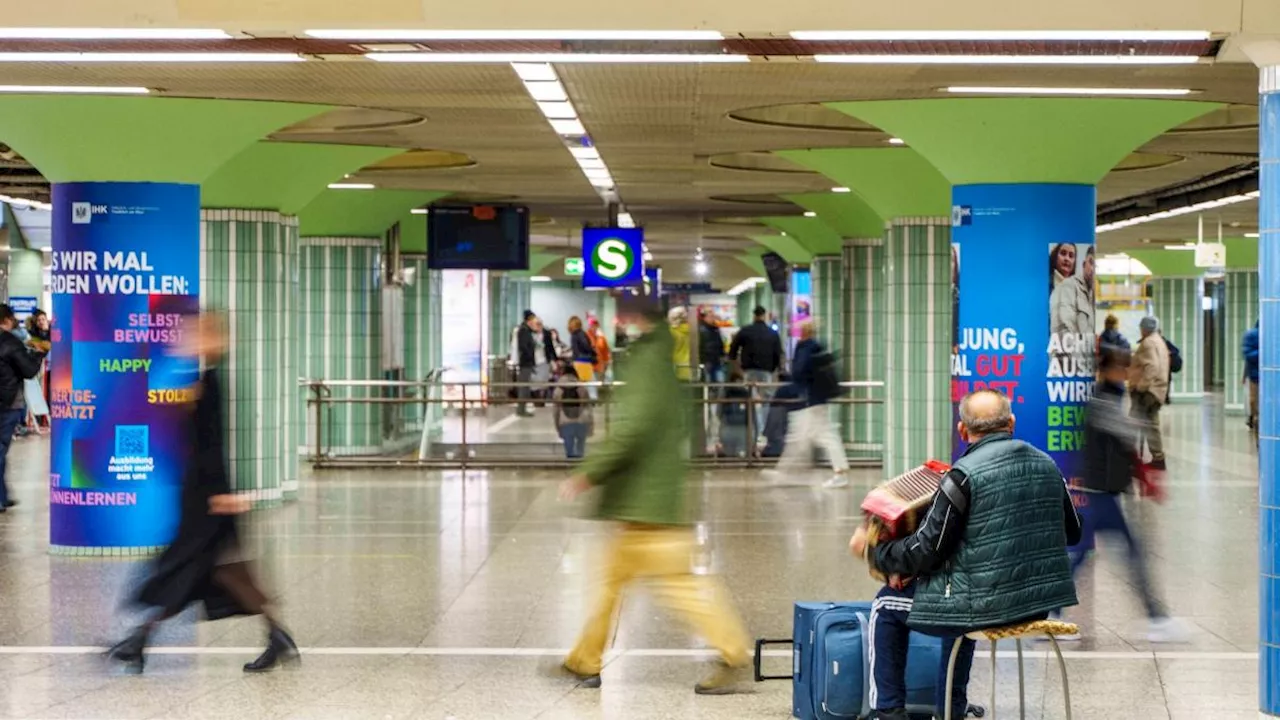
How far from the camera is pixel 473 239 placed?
23203 millimetres

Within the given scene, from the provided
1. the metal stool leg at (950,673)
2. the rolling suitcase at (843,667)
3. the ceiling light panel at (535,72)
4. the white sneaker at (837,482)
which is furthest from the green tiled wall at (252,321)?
the metal stool leg at (950,673)

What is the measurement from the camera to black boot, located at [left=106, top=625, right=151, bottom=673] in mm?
8227

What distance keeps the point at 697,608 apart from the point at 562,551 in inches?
210

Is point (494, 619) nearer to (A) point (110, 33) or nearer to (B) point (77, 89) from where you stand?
(A) point (110, 33)

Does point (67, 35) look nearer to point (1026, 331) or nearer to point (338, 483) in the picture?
point (1026, 331)

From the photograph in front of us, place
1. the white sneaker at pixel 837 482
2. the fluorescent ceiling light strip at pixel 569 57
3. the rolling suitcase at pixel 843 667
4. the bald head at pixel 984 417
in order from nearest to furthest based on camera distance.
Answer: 1. the bald head at pixel 984 417
2. the rolling suitcase at pixel 843 667
3. the fluorescent ceiling light strip at pixel 569 57
4. the white sneaker at pixel 837 482

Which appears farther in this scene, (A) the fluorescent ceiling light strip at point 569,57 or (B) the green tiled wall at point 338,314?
(B) the green tiled wall at point 338,314

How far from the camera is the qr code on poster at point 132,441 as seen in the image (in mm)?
12289

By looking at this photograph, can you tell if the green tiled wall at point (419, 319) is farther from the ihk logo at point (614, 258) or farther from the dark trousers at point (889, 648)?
the dark trousers at point (889, 648)

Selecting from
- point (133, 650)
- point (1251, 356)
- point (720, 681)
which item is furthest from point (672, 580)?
point (1251, 356)

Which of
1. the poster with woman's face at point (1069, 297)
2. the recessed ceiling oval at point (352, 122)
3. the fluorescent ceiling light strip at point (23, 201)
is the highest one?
the fluorescent ceiling light strip at point (23, 201)

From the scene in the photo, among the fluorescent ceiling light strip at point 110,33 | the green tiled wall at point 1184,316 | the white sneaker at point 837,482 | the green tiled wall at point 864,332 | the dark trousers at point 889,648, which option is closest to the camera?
the dark trousers at point 889,648

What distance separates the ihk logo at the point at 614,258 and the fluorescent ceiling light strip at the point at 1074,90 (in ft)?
39.9

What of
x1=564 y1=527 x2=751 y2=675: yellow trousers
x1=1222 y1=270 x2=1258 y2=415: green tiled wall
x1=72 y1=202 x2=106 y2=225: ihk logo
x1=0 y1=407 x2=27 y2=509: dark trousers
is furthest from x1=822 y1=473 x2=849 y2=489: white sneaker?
x1=1222 y1=270 x2=1258 y2=415: green tiled wall
